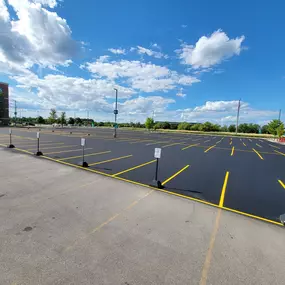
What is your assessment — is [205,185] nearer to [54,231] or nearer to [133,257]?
[133,257]

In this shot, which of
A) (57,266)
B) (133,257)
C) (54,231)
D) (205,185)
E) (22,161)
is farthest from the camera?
(22,161)

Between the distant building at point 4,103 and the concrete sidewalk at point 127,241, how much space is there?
9240 cm

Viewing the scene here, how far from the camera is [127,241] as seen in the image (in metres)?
3.25

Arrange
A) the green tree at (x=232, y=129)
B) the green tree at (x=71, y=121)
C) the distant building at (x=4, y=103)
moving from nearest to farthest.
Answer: the distant building at (x=4, y=103), the green tree at (x=232, y=129), the green tree at (x=71, y=121)

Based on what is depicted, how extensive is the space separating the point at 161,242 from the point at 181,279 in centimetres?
82

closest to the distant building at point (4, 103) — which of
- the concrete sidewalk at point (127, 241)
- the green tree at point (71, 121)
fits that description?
the green tree at point (71, 121)

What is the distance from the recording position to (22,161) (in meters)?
8.86

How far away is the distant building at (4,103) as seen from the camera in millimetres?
75094

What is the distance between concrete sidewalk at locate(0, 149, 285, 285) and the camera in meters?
2.52

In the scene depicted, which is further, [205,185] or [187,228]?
[205,185]

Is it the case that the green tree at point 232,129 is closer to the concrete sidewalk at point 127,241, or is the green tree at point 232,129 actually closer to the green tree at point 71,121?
the concrete sidewalk at point 127,241

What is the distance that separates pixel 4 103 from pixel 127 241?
101 metres

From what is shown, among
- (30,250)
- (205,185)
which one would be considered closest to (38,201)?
(30,250)

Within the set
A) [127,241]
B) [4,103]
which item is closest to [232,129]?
[127,241]
